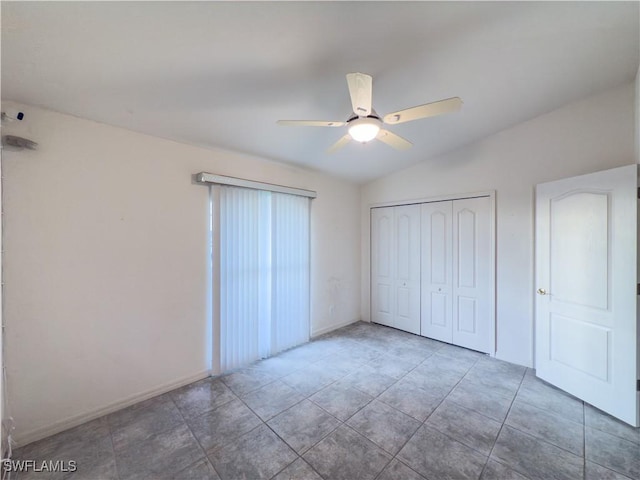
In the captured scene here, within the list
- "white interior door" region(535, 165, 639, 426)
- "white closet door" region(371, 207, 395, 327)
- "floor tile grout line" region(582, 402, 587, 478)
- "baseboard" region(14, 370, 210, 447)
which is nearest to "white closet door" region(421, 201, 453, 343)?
"white closet door" region(371, 207, 395, 327)

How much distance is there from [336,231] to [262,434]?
9.58 ft

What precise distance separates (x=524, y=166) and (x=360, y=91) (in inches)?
105

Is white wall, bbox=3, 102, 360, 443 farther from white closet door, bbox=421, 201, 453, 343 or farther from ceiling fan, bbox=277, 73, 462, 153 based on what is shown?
white closet door, bbox=421, 201, 453, 343

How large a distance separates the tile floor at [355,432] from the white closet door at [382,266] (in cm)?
158

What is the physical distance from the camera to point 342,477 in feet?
5.15

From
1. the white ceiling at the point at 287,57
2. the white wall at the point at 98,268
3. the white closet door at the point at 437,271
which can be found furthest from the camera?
the white closet door at the point at 437,271

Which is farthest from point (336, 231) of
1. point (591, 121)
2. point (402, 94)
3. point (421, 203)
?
point (591, 121)

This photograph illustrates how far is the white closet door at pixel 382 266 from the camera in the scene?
4.30m

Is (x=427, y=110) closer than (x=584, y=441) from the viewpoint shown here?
Yes

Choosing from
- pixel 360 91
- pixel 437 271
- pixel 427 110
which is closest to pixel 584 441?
pixel 437 271

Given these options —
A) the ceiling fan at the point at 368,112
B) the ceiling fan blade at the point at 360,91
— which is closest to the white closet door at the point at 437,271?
the ceiling fan at the point at 368,112

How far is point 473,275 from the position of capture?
3400mm

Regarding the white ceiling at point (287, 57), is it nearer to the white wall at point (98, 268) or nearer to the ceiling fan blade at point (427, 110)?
the white wall at point (98, 268)

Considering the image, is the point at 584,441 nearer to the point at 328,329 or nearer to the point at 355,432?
the point at 355,432
